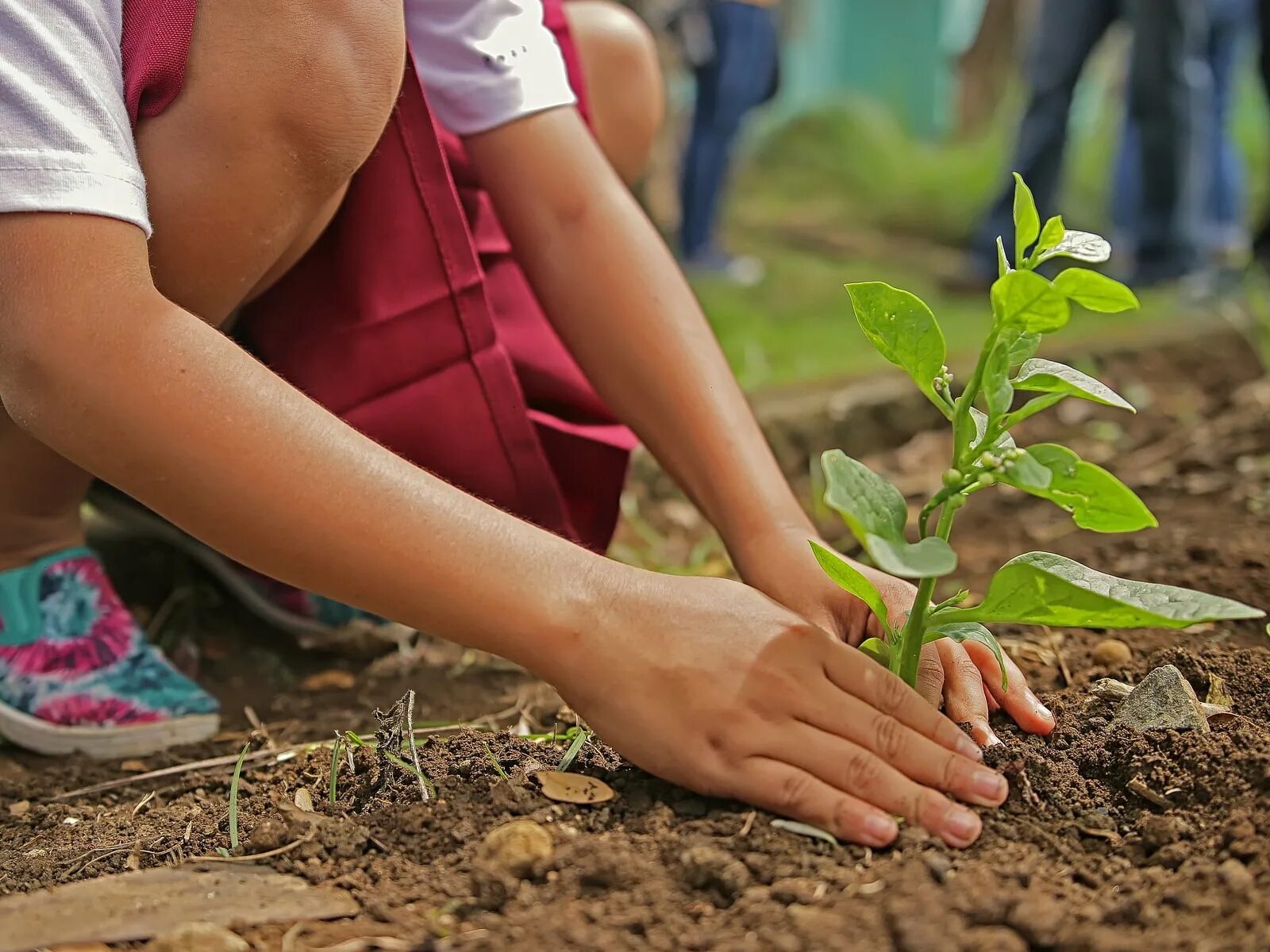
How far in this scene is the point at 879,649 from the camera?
3.59 feet

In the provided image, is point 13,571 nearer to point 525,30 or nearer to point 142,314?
point 142,314

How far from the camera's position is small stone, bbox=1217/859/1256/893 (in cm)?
87

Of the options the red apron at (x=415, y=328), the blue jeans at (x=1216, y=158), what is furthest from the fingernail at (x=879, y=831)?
the blue jeans at (x=1216, y=158)

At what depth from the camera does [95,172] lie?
0.98m

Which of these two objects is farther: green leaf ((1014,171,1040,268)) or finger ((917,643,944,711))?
finger ((917,643,944,711))

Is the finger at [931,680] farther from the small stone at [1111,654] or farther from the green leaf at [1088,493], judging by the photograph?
the small stone at [1111,654]

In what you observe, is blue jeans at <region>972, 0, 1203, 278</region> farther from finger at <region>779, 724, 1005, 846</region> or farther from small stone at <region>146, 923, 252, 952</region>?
small stone at <region>146, 923, 252, 952</region>

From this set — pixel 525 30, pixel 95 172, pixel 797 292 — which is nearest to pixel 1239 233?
pixel 797 292

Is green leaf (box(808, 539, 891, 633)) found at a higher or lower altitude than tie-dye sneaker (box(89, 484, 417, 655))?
higher

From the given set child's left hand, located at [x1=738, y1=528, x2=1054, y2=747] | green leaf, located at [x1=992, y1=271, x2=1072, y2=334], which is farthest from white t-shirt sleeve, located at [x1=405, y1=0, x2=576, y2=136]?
green leaf, located at [x1=992, y1=271, x2=1072, y2=334]

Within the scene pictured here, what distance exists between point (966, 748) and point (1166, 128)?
10.2ft

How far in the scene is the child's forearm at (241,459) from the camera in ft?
3.11

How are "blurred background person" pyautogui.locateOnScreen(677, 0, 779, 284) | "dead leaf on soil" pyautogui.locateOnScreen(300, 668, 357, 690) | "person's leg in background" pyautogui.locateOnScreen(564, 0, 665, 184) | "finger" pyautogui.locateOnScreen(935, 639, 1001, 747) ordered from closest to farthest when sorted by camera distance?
"finger" pyautogui.locateOnScreen(935, 639, 1001, 747) → "dead leaf on soil" pyautogui.locateOnScreen(300, 668, 357, 690) → "person's leg in background" pyautogui.locateOnScreen(564, 0, 665, 184) → "blurred background person" pyautogui.locateOnScreen(677, 0, 779, 284)

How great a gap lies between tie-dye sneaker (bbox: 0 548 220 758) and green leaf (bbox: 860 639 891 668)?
2.57 feet
